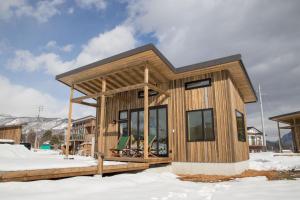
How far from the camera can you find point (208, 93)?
345 inches

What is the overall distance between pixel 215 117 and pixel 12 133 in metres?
A: 15.8

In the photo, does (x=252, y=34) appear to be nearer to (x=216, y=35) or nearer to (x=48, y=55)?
(x=216, y=35)

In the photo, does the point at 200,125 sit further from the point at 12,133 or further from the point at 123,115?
the point at 12,133

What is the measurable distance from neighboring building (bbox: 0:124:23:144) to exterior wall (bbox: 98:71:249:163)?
11.3 m

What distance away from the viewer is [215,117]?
27.7 ft

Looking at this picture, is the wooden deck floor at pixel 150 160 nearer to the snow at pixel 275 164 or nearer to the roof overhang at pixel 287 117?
the snow at pixel 275 164

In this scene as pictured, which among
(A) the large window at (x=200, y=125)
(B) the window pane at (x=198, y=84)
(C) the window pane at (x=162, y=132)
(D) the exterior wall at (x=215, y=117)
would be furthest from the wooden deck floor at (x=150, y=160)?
(B) the window pane at (x=198, y=84)

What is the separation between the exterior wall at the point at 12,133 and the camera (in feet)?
54.9

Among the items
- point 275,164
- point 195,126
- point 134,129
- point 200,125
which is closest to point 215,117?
point 200,125

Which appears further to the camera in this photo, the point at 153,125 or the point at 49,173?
the point at 153,125

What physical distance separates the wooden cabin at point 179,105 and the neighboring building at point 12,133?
29.4ft

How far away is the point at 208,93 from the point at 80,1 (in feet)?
21.8

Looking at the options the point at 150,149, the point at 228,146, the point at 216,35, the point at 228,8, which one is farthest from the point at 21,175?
the point at 216,35

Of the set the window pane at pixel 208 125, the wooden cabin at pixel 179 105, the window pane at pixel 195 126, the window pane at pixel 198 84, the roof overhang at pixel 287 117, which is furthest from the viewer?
the roof overhang at pixel 287 117
